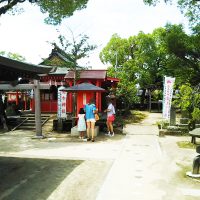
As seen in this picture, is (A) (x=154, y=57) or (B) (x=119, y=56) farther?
(B) (x=119, y=56)

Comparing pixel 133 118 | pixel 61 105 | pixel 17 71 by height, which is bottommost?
pixel 133 118

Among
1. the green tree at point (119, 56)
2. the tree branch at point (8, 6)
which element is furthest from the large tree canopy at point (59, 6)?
the green tree at point (119, 56)

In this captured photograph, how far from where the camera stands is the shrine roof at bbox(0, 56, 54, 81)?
7212 mm

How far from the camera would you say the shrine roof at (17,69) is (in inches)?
284

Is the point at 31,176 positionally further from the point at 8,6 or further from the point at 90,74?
the point at 90,74

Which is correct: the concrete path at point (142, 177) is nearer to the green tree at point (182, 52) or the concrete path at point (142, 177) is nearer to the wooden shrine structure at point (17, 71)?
the wooden shrine structure at point (17, 71)

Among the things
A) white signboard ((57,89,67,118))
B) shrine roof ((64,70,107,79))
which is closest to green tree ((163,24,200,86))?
shrine roof ((64,70,107,79))

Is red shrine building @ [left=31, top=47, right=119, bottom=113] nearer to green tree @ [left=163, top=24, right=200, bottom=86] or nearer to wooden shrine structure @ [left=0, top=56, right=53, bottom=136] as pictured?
green tree @ [left=163, top=24, right=200, bottom=86]

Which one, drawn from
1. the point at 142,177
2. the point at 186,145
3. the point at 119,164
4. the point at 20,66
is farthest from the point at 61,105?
the point at 20,66

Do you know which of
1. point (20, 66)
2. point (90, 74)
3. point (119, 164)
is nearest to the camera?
point (20, 66)

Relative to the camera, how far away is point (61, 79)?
85.0 feet

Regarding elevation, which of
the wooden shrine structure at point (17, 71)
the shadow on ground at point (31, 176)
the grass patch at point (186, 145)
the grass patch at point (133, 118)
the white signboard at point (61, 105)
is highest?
the wooden shrine structure at point (17, 71)

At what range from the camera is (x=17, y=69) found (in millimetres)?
8180

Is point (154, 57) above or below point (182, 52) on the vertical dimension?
above
